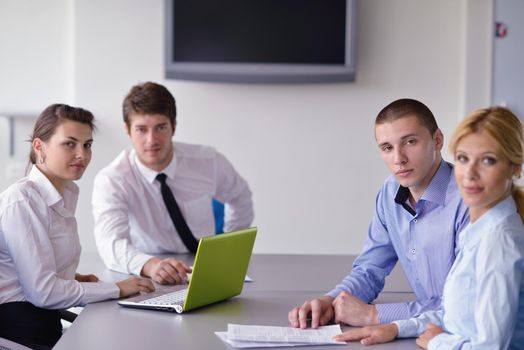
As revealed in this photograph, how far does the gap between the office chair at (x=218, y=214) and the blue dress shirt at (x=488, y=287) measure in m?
2.08

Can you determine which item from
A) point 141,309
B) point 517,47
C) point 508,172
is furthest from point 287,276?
point 517,47

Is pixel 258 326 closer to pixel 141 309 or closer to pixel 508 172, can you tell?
pixel 141 309

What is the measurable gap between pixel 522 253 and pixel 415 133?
0.69m

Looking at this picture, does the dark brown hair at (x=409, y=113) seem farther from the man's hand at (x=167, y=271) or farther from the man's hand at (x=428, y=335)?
the man's hand at (x=167, y=271)

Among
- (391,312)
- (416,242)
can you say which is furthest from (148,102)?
(391,312)

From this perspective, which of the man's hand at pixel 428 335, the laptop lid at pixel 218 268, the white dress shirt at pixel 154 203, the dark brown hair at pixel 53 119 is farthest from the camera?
the white dress shirt at pixel 154 203

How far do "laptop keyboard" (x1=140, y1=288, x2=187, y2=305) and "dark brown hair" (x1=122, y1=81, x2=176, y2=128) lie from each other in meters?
1.05

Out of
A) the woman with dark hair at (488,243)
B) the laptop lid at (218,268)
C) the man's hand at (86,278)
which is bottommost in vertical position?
the man's hand at (86,278)

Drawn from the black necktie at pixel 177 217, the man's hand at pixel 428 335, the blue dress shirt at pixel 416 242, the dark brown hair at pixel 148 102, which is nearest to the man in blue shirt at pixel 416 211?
the blue dress shirt at pixel 416 242

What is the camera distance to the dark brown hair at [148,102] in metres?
3.12

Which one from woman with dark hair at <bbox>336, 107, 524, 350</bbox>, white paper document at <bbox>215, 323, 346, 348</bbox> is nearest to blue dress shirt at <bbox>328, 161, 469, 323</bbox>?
white paper document at <bbox>215, 323, 346, 348</bbox>

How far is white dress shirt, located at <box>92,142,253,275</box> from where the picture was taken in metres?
2.89

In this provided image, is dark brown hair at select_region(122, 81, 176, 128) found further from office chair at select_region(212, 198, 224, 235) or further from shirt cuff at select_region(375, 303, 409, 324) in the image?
shirt cuff at select_region(375, 303, 409, 324)

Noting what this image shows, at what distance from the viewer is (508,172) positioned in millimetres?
1604
